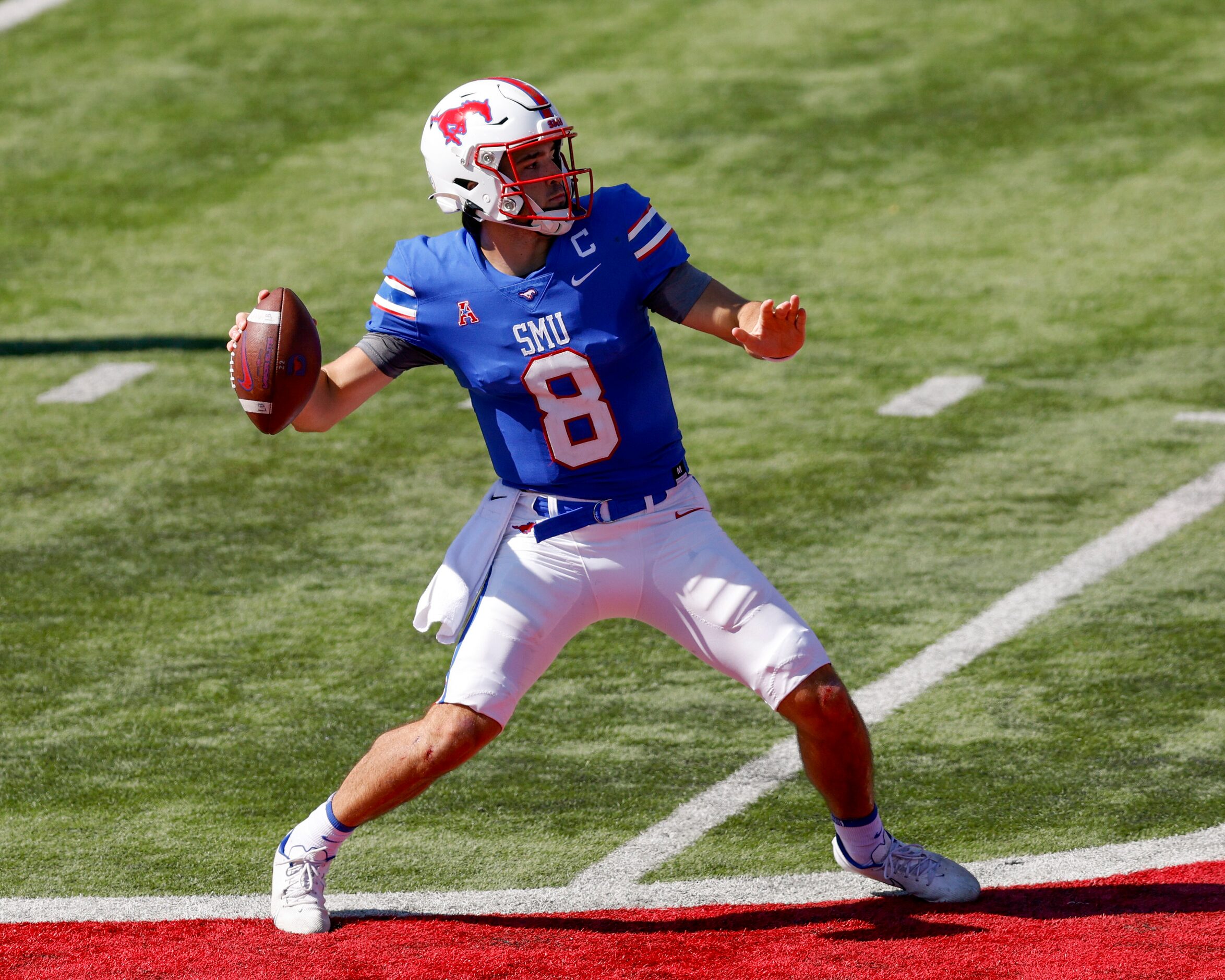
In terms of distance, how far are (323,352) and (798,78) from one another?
611cm

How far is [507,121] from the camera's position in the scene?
451 cm

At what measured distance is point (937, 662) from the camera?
255 inches

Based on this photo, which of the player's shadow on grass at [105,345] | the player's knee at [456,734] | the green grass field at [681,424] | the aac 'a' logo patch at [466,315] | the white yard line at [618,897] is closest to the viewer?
the player's knee at [456,734]

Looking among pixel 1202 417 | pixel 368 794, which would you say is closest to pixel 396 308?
pixel 368 794

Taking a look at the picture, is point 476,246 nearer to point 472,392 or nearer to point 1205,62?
point 472,392

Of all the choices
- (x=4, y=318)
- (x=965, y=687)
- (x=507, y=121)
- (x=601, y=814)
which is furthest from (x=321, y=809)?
(x=4, y=318)

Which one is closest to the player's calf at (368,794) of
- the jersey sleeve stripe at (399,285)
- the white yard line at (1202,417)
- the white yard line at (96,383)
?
the jersey sleeve stripe at (399,285)

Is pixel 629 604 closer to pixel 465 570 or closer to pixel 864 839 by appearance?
pixel 465 570

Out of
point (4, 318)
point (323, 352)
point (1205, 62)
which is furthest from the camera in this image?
point (1205, 62)

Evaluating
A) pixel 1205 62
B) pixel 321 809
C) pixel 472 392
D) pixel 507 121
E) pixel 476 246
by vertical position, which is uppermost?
pixel 507 121

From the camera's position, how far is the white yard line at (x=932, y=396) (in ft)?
31.1

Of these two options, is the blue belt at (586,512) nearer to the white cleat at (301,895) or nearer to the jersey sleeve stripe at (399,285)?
the jersey sleeve stripe at (399,285)

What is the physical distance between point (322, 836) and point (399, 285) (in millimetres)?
1378

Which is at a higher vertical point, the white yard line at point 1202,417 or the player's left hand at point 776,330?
the player's left hand at point 776,330
